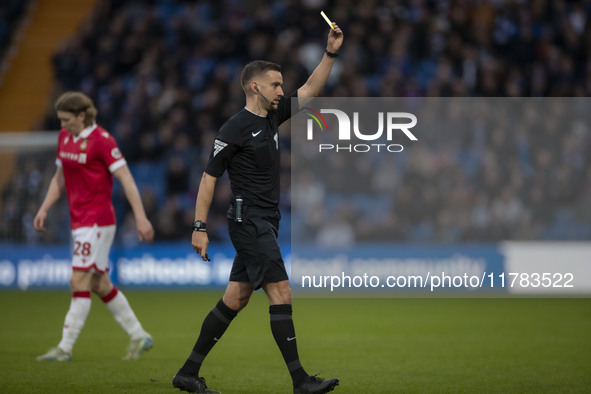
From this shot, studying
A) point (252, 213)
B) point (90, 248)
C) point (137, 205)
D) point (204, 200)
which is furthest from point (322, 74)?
point (90, 248)

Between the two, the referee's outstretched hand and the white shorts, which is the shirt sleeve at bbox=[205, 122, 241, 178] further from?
the white shorts

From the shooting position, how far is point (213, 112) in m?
18.7

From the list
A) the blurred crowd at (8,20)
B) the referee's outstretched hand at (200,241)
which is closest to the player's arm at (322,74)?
the referee's outstretched hand at (200,241)

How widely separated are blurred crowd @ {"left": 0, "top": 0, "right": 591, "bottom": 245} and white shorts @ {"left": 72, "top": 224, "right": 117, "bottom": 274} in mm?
8523

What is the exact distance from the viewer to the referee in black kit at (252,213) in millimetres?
6281

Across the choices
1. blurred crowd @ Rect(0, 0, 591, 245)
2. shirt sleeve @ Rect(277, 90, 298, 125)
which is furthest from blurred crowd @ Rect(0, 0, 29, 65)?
shirt sleeve @ Rect(277, 90, 298, 125)

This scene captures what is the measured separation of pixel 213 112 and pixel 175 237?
9.27 feet

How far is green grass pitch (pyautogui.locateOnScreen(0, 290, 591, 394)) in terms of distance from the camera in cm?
702

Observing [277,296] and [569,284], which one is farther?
[569,284]

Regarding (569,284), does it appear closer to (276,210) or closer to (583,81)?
(583,81)

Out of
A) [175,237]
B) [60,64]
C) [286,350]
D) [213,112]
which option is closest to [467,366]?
[286,350]

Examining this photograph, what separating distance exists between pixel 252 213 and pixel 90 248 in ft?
7.97

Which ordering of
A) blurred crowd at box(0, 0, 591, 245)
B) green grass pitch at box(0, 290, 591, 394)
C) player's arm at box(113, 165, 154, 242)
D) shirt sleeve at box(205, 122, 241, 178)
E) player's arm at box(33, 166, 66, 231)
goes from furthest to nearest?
blurred crowd at box(0, 0, 591, 245)
player's arm at box(33, 166, 66, 231)
player's arm at box(113, 165, 154, 242)
green grass pitch at box(0, 290, 591, 394)
shirt sleeve at box(205, 122, 241, 178)

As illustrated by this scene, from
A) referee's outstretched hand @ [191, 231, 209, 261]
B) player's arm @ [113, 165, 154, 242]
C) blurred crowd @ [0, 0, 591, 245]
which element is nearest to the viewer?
referee's outstretched hand @ [191, 231, 209, 261]
